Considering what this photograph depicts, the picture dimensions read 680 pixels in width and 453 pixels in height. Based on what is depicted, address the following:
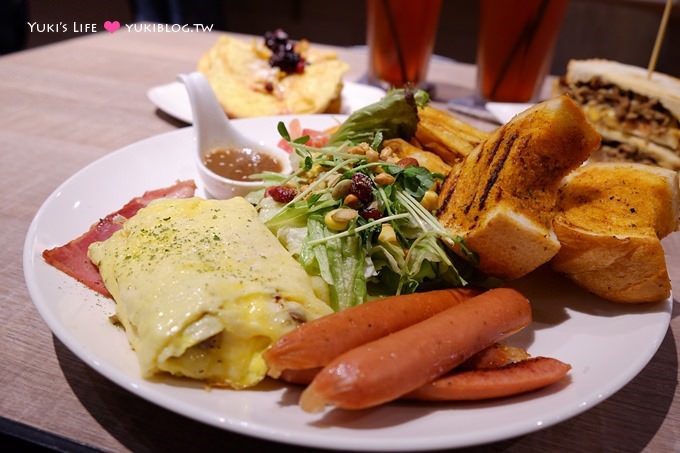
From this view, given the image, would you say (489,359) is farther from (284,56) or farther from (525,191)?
(284,56)

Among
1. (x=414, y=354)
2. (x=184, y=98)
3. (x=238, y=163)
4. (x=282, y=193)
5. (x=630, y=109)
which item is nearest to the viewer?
(x=414, y=354)

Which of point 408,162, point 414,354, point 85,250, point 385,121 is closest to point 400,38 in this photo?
point 385,121

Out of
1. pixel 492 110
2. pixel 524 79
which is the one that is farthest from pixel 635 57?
pixel 492 110

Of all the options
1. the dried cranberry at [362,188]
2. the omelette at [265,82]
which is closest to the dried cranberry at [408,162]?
the dried cranberry at [362,188]

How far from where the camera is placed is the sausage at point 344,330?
4.52ft

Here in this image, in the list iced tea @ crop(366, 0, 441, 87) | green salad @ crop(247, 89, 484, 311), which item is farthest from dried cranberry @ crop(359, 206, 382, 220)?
iced tea @ crop(366, 0, 441, 87)

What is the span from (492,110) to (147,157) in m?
2.37

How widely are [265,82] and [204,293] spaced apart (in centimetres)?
271

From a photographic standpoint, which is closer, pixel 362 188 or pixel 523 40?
pixel 362 188

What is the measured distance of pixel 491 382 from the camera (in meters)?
1.43

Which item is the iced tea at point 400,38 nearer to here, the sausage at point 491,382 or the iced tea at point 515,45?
the iced tea at point 515,45

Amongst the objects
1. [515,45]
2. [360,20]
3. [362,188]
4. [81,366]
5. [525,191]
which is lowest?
[81,366]

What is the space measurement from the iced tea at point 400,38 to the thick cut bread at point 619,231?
2458 millimetres

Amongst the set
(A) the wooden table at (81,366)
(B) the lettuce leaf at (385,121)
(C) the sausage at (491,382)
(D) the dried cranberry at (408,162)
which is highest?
(B) the lettuce leaf at (385,121)
